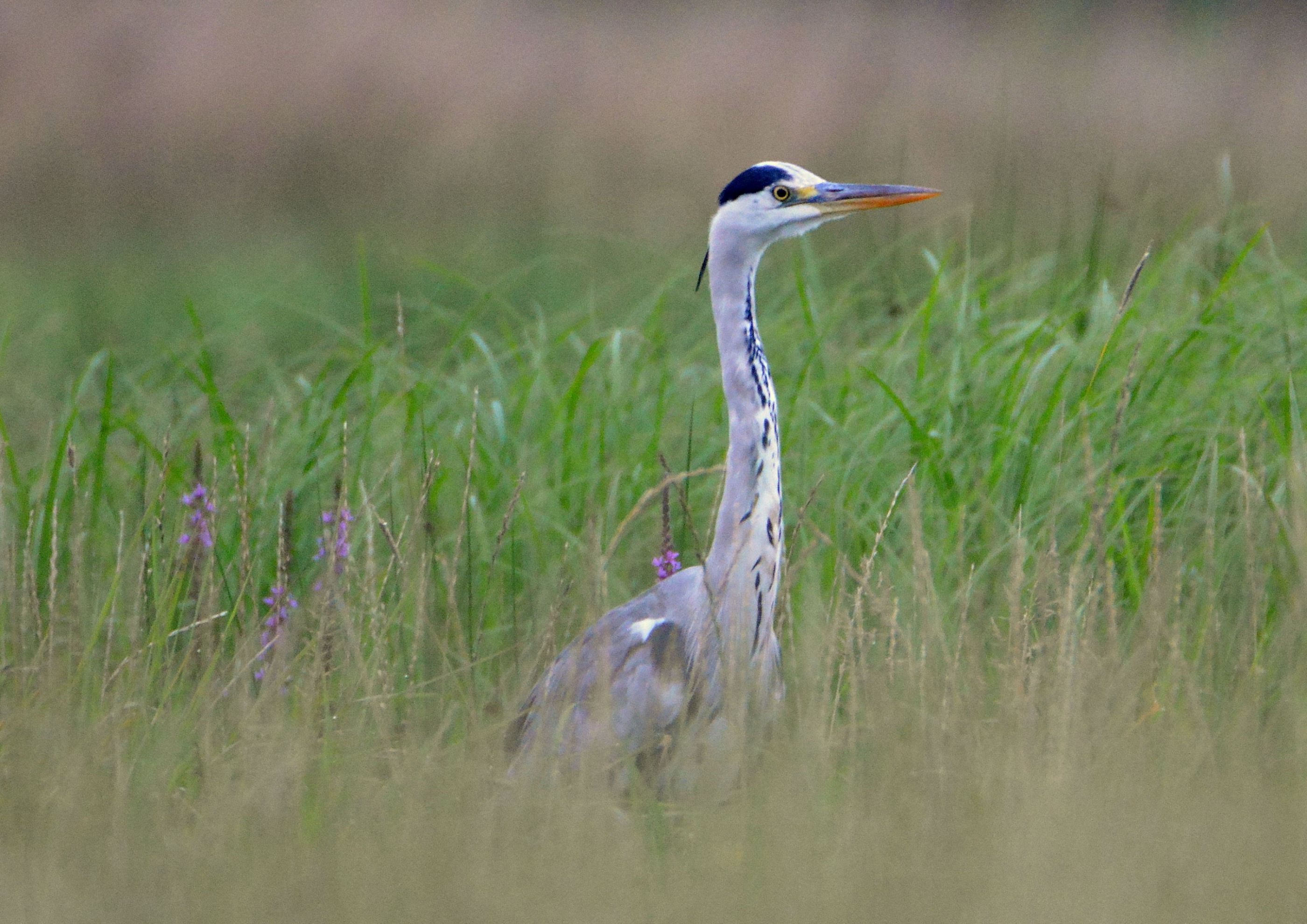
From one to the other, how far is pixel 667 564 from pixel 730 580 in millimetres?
240

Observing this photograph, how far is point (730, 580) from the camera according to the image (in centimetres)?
293

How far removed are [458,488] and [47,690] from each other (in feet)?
5.82

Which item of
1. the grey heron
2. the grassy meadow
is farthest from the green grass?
the grey heron

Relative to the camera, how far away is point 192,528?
325 cm

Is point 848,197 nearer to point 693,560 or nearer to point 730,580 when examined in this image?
point 730,580

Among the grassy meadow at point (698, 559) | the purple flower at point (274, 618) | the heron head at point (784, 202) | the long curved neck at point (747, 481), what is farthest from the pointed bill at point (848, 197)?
the purple flower at point (274, 618)

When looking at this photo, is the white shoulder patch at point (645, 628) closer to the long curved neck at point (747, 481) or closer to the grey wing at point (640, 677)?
the grey wing at point (640, 677)

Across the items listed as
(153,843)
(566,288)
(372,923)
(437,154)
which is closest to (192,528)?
(153,843)

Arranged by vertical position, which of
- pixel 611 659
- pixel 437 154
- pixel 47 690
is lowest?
pixel 611 659

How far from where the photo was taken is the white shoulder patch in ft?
9.95

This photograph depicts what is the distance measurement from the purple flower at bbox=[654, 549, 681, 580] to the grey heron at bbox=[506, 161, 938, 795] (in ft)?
0.10

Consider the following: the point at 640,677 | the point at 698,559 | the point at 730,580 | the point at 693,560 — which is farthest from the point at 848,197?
the point at 693,560

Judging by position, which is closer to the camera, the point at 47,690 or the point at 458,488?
the point at 47,690

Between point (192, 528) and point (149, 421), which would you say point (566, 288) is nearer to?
point (149, 421)
